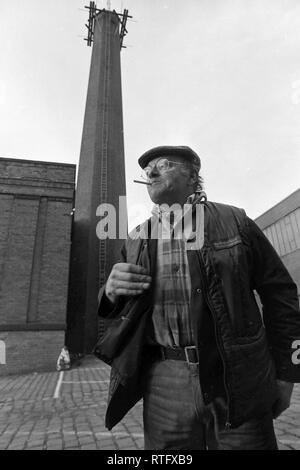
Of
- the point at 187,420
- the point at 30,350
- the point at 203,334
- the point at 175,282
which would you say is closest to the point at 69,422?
the point at 187,420

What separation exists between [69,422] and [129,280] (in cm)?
449

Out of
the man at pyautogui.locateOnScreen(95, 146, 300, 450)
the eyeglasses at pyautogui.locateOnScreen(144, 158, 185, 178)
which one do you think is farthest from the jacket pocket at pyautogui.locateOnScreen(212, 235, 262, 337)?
the eyeglasses at pyautogui.locateOnScreen(144, 158, 185, 178)

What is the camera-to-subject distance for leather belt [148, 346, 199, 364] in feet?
5.10

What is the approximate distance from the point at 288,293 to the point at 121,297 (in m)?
0.88

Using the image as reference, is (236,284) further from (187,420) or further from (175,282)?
(187,420)

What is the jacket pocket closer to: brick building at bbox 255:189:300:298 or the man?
the man

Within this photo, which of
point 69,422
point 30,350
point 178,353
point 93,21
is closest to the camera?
point 178,353

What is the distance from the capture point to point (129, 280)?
1.55 metres

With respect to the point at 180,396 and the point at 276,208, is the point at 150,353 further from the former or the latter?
the point at 276,208

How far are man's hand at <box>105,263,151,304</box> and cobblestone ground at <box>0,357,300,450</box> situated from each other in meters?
3.09

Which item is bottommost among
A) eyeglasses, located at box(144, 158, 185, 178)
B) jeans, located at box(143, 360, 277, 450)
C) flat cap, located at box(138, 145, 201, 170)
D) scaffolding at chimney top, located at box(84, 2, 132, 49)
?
jeans, located at box(143, 360, 277, 450)

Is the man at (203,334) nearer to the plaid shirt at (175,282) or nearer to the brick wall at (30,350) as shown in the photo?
the plaid shirt at (175,282)

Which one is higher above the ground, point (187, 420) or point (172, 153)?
point (172, 153)

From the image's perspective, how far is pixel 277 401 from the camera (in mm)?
1571
